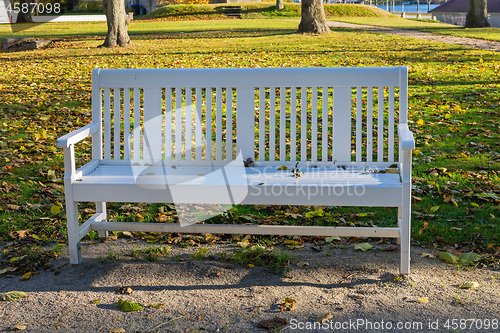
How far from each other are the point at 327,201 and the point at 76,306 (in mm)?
1569

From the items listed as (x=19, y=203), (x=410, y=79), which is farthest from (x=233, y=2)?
(x=19, y=203)

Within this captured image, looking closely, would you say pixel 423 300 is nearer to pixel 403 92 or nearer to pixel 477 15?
pixel 403 92

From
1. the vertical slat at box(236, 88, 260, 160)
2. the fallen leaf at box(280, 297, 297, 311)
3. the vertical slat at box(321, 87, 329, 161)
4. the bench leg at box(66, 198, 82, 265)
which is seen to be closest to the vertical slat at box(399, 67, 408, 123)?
the vertical slat at box(321, 87, 329, 161)

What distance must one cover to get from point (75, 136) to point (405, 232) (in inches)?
85.4

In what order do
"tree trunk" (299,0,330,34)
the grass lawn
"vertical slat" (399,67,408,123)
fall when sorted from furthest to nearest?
1. "tree trunk" (299,0,330,34)
2. the grass lawn
3. "vertical slat" (399,67,408,123)

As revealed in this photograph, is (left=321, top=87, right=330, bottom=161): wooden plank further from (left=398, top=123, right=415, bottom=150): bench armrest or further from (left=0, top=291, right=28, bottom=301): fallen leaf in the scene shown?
(left=0, top=291, right=28, bottom=301): fallen leaf

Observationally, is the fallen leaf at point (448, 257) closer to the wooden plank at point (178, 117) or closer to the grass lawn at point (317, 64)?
the grass lawn at point (317, 64)

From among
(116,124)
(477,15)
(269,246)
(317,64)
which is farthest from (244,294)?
(477,15)

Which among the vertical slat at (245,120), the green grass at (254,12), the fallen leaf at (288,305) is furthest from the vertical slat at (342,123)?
the green grass at (254,12)

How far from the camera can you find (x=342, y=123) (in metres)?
4.07

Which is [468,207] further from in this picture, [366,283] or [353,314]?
[353,314]

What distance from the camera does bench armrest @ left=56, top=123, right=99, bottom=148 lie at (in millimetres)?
3625

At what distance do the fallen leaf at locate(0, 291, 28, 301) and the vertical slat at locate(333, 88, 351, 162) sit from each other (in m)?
2.23

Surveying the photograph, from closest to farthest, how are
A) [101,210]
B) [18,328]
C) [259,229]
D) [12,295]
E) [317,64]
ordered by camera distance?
[18,328], [12,295], [259,229], [101,210], [317,64]
